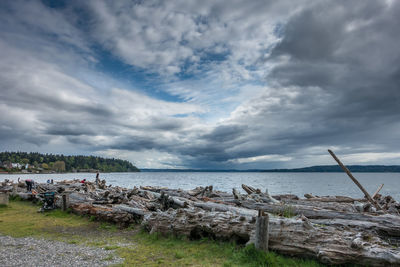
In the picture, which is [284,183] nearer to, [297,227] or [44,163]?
[297,227]

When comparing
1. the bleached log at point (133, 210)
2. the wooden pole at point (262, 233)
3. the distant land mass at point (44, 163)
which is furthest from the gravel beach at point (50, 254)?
the distant land mass at point (44, 163)

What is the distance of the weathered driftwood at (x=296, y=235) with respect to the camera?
19.7ft

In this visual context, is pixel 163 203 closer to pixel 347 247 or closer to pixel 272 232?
pixel 272 232

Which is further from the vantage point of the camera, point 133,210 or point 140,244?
point 133,210

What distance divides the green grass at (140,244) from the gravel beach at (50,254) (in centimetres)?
47

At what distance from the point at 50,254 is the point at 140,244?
9.79ft

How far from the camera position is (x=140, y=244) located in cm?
927

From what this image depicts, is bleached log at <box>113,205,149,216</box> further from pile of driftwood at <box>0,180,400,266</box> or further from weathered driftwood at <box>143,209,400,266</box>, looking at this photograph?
weathered driftwood at <box>143,209,400,266</box>

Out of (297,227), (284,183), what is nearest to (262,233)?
(297,227)

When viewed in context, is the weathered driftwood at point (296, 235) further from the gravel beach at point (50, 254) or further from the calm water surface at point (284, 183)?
the calm water surface at point (284, 183)

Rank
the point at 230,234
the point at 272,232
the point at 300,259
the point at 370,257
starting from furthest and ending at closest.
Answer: the point at 230,234, the point at 272,232, the point at 300,259, the point at 370,257

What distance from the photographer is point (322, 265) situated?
20.8ft

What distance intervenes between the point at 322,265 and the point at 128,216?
9310 millimetres

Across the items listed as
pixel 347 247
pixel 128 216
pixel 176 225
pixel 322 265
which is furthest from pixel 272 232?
pixel 128 216
